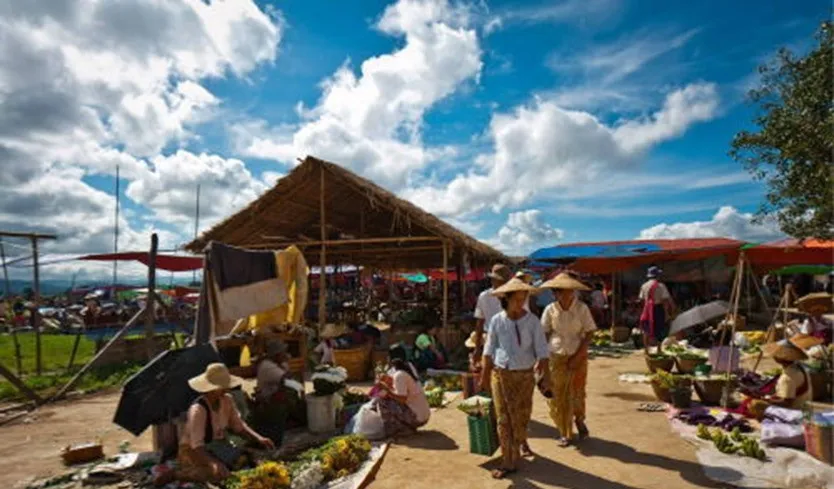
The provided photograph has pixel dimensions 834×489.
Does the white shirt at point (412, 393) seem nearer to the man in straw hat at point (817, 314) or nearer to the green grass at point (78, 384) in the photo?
the man in straw hat at point (817, 314)

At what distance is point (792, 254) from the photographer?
16109 mm

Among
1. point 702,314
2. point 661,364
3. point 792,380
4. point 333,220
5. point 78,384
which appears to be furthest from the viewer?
point 333,220

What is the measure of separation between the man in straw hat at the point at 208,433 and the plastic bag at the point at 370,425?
1268mm

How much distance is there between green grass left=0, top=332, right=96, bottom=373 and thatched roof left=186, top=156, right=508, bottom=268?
13.4 feet

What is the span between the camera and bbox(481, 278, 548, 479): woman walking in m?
4.61

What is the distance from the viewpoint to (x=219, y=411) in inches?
192

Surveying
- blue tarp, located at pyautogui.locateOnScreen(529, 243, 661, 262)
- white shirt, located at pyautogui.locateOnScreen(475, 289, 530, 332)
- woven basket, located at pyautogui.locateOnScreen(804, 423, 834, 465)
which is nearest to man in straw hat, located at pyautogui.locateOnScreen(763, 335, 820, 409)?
woven basket, located at pyautogui.locateOnScreen(804, 423, 834, 465)

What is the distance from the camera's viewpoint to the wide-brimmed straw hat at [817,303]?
8150 millimetres

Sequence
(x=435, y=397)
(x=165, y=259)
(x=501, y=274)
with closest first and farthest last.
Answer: (x=501, y=274) → (x=435, y=397) → (x=165, y=259)

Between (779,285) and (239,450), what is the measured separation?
2405 centimetres

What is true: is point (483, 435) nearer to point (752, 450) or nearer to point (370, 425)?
point (370, 425)

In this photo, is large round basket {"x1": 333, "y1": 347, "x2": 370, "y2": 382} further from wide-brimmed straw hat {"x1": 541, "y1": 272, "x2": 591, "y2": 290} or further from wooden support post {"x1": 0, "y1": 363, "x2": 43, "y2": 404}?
wide-brimmed straw hat {"x1": 541, "y1": 272, "x2": 591, "y2": 290}

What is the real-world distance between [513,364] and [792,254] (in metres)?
15.9

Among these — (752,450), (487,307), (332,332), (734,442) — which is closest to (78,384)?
(332,332)
